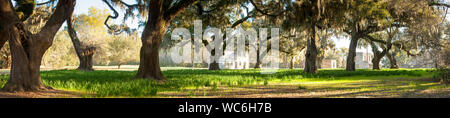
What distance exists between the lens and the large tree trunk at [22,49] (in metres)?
5.71

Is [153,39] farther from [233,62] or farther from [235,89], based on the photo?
[233,62]

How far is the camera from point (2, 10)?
5.68 meters

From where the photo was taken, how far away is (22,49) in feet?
19.1

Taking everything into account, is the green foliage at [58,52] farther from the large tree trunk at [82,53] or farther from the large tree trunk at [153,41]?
the large tree trunk at [153,41]

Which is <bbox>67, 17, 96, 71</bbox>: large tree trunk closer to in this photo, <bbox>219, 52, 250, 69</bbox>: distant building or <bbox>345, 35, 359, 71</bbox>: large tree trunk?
<bbox>345, 35, 359, 71</bbox>: large tree trunk

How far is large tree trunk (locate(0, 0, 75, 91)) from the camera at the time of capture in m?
5.71

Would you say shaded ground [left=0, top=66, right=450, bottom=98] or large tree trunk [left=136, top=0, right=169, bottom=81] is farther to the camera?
large tree trunk [left=136, top=0, right=169, bottom=81]

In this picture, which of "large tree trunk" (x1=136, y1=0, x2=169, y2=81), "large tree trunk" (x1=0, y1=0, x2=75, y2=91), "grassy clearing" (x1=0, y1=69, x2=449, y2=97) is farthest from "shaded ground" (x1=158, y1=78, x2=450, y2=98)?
"large tree trunk" (x1=136, y1=0, x2=169, y2=81)

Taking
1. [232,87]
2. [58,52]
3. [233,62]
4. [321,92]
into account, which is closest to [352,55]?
[232,87]

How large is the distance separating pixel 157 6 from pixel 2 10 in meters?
4.94

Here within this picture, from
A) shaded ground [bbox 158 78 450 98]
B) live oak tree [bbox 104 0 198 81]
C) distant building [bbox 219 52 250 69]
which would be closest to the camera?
shaded ground [bbox 158 78 450 98]

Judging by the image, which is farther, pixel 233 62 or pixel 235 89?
pixel 233 62
